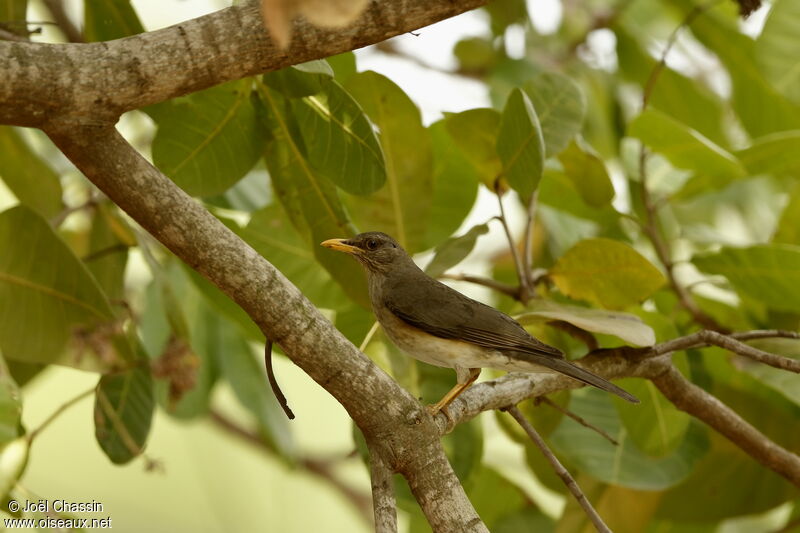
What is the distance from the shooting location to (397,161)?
3047 millimetres

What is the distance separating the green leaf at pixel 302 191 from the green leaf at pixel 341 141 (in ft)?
0.18

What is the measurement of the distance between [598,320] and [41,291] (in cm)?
174

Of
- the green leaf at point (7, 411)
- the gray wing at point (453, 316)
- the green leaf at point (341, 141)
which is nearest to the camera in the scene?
the green leaf at point (7, 411)

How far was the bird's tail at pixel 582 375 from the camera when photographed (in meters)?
2.44

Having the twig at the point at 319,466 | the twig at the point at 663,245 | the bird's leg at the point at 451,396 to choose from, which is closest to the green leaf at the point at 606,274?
the bird's leg at the point at 451,396

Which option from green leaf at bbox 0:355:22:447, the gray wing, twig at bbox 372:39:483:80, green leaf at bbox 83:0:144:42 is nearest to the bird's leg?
the gray wing

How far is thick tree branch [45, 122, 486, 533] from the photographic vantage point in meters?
1.98

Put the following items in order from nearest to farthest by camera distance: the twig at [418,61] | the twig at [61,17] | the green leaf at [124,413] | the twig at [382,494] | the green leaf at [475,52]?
1. the twig at [382,494]
2. the green leaf at [124,413]
3. the twig at [61,17]
4. the green leaf at [475,52]
5. the twig at [418,61]

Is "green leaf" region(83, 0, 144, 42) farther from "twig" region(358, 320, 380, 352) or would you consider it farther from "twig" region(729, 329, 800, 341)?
"twig" region(729, 329, 800, 341)

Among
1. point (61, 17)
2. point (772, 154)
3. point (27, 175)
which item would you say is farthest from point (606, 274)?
point (61, 17)

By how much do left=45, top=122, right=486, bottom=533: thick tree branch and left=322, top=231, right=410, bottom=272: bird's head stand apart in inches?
36.2

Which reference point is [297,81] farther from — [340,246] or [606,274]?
[606,274]

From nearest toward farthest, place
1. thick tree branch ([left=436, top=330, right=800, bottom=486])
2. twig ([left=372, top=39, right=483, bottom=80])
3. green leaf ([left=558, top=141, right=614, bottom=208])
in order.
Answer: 1. thick tree branch ([left=436, top=330, right=800, bottom=486])
2. green leaf ([left=558, top=141, right=614, bottom=208])
3. twig ([left=372, top=39, right=483, bottom=80])

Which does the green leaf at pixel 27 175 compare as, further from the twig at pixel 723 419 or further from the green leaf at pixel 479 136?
the twig at pixel 723 419
